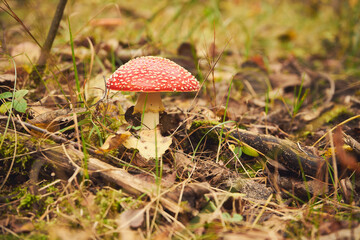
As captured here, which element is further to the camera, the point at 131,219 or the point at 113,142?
the point at 113,142

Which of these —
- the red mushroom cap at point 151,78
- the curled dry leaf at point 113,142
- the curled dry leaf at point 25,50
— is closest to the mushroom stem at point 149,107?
the red mushroom cap at point 151,78

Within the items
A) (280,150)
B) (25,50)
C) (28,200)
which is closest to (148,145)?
(28,200)

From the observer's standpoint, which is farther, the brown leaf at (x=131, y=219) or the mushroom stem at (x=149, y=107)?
the mushroom stem at (x=149, y=107)

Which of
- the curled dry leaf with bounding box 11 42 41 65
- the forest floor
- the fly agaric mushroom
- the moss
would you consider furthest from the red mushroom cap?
the curled dry leaf with bounding box 11 42 41 65

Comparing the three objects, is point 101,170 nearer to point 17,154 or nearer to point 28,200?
point 28,200

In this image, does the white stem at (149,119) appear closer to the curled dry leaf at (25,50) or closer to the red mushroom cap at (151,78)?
the red mushroom cap at (151,78)

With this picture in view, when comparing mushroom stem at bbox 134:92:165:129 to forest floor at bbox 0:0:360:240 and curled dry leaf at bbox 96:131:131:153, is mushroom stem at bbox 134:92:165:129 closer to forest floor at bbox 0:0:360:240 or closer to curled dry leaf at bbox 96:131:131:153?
forest floor at bbox 0:0:360:240
